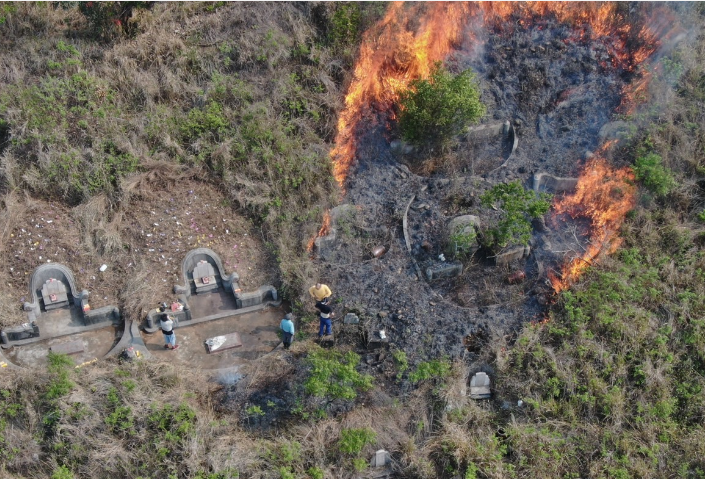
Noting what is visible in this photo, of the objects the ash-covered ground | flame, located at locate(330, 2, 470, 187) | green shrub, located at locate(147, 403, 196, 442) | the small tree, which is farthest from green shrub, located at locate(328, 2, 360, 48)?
green shrub, located at locate(147, 403, 196, 442)

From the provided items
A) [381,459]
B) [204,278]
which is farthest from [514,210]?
[204,278]

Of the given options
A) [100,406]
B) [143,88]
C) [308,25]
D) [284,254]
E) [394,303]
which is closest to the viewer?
[100,406]

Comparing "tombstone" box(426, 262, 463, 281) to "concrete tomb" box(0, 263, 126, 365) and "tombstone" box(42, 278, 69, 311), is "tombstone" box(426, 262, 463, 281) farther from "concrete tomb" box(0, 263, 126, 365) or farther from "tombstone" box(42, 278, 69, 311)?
"tombstone" box(42, 278, 69, 311)

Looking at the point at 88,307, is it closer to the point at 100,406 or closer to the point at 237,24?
the point at 100,406

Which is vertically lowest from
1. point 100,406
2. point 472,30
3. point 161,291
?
point 100,406

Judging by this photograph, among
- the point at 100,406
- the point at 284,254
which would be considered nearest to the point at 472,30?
the point at 284,254

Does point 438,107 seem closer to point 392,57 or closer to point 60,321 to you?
point 392,57
